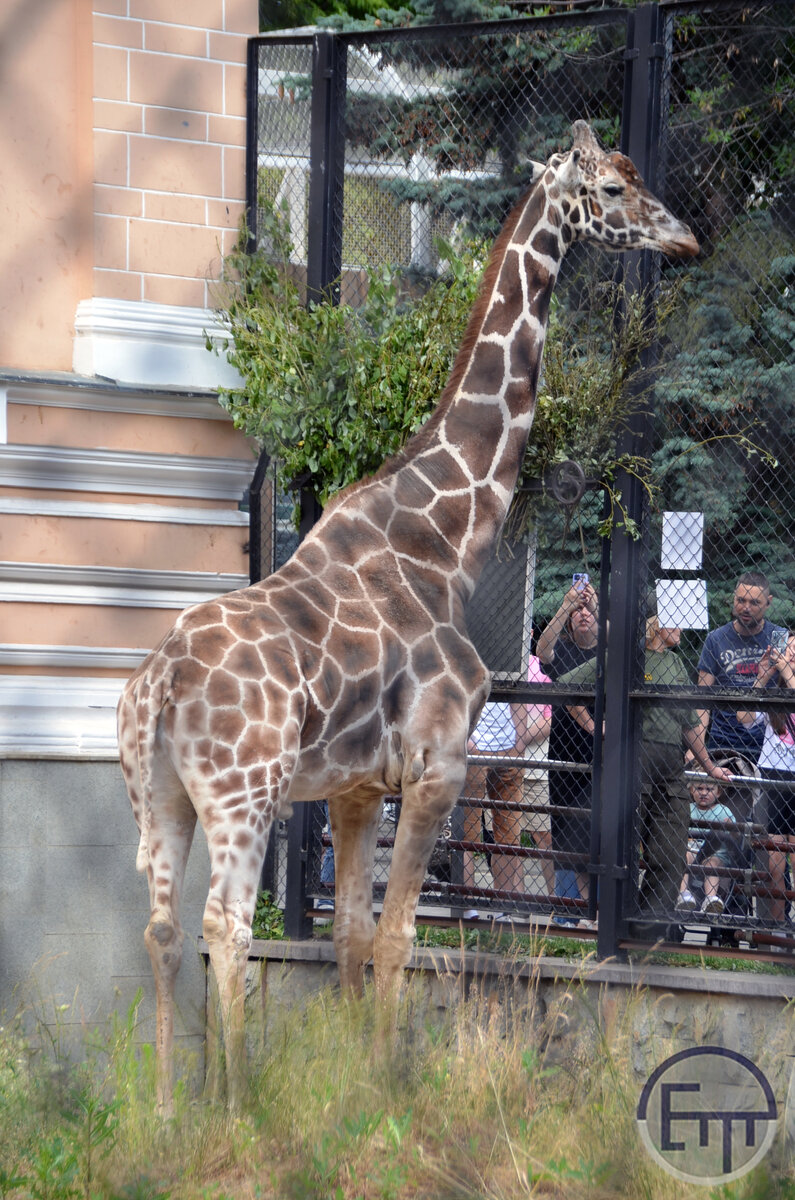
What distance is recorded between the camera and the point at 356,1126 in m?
3.53

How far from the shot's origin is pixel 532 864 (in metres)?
6.08

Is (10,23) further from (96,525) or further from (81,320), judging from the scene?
(96,525)

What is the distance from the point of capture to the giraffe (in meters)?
3.90

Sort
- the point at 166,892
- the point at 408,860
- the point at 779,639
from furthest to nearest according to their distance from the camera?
the point at 779,639 < the point at 408,860 < the point at 166,892

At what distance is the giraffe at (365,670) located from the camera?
12.8ft

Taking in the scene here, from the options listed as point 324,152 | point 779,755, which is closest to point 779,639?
point 779,755

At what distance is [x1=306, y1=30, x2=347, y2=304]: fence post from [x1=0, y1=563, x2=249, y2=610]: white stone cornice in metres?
1.35

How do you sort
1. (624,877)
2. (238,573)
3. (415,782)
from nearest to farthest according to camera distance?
(415,782)
(624,877)
(238,573)

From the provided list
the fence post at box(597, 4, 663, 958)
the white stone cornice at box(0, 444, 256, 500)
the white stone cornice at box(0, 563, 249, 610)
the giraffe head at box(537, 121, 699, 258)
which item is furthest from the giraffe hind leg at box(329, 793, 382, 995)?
the giraffe head at box(537, 121, 699, 258)

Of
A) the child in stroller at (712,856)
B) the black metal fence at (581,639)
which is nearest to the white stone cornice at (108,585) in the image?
the black metal fence at (581,639)

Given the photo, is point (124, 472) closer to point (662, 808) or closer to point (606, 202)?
point (606, 202)

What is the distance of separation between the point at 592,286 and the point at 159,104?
1970mm

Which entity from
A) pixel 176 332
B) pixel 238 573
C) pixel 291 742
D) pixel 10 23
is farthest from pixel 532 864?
pixel 10 23

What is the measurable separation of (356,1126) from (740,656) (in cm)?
369
